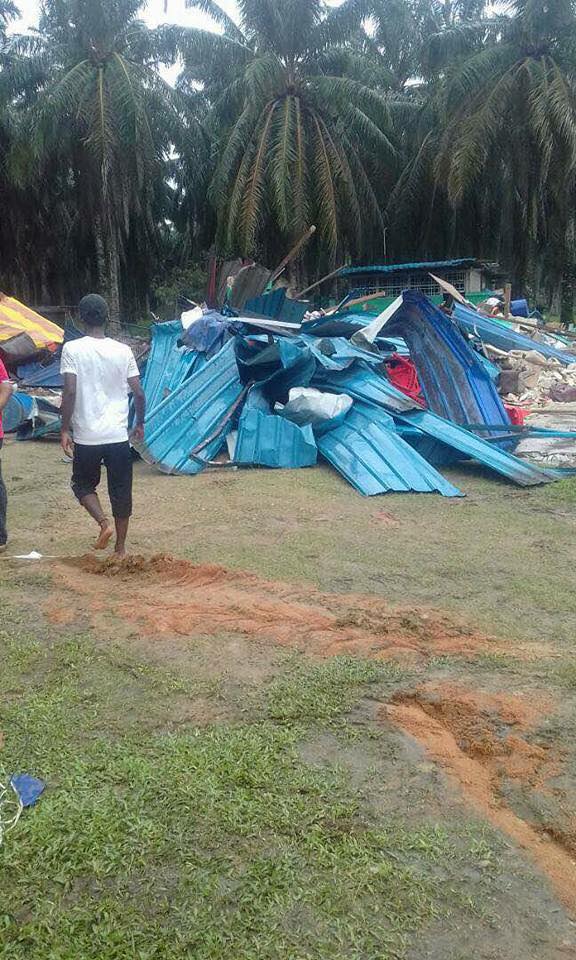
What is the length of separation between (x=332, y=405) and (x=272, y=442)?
0.75 m

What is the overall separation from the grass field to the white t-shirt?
81 centimetres

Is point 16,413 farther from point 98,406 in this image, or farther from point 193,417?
point 98,406

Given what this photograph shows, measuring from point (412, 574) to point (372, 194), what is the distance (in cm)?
2280

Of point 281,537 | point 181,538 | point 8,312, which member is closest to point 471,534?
point 281,537

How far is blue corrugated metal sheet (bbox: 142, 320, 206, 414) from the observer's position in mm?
9852

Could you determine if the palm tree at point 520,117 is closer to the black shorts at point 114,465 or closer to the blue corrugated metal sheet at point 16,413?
the blue corrugated metal sheet at point 16,413

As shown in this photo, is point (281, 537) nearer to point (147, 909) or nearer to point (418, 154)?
point (147, 909)

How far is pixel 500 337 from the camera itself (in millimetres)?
14383

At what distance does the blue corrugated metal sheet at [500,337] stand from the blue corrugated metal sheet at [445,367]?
443 cm

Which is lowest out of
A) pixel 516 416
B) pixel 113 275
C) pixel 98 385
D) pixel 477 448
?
pixel 477 448

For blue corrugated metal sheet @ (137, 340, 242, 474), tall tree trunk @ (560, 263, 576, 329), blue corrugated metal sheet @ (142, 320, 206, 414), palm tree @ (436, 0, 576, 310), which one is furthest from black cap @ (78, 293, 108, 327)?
tall tree trunk @ (560, 263, 576, 329)

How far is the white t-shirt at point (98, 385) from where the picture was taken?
16.2 feet

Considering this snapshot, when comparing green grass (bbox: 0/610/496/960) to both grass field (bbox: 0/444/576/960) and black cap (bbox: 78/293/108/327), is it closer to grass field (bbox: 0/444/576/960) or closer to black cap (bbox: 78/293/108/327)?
grass field (bbox: 0/444/576/960)

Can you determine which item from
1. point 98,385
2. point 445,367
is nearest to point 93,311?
point 98,385
